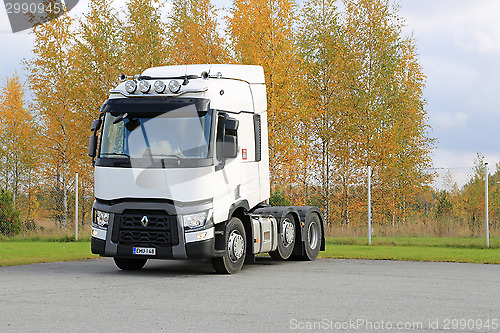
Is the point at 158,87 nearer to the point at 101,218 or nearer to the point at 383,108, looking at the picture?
the point at 101,218

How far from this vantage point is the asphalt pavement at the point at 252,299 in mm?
7480

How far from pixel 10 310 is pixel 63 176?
27.4 meters

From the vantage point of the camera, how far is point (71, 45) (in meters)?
33.9

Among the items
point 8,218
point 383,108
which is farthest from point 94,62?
point 383,108

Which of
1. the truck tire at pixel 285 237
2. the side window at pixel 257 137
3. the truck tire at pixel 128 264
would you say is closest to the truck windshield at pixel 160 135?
the side window at pixel 257 137

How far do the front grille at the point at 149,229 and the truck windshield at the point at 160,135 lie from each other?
109 cm

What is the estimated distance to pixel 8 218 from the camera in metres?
27.0

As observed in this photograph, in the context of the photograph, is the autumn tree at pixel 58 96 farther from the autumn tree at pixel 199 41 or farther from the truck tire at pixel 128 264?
the truck tire at pixel 128 264

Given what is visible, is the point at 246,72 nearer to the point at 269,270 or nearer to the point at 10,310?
the point at 269,270

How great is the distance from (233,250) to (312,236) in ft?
14.8

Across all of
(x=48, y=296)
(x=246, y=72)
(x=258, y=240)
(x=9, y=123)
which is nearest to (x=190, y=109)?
(x=246, y=72)

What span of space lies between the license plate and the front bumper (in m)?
0.04

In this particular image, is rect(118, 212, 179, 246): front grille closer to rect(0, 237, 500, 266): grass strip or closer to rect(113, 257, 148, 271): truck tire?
rect(113, 257, 148, 271): truck tire

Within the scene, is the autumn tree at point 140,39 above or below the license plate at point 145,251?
above
